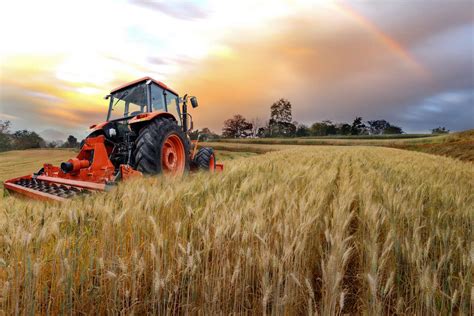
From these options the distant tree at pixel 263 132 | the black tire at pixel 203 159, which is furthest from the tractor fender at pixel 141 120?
the distant tree at pixel 263 132

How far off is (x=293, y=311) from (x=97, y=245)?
1.21 meters

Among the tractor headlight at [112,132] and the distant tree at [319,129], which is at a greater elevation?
the distant tree at [319,129]

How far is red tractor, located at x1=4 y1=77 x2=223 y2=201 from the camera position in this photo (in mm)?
4277

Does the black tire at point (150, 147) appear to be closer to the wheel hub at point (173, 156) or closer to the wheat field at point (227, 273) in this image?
the wheel hub at point (173, 156)

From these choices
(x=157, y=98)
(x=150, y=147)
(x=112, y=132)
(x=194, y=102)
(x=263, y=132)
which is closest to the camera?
(x=150, y=147)

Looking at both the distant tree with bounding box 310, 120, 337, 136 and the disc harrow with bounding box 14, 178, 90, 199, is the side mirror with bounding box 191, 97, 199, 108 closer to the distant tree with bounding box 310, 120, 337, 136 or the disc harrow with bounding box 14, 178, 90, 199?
the disc harrow with bounding box 14, 178, 90, 199

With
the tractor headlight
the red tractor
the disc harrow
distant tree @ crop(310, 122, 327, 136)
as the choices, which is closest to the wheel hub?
the red tractor

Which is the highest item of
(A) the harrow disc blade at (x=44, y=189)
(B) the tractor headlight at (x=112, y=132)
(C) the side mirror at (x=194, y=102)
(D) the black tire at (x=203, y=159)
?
(C) the side mirror at (x=194, y=102)

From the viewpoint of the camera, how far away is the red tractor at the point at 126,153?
4.28m

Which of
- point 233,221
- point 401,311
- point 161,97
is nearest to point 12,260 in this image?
point 233,221

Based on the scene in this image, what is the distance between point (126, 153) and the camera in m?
5.21

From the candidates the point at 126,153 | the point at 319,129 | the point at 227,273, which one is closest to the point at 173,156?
the point at 126,153

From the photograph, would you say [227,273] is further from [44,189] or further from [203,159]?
[203,159]

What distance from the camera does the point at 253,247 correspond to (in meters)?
1.52
